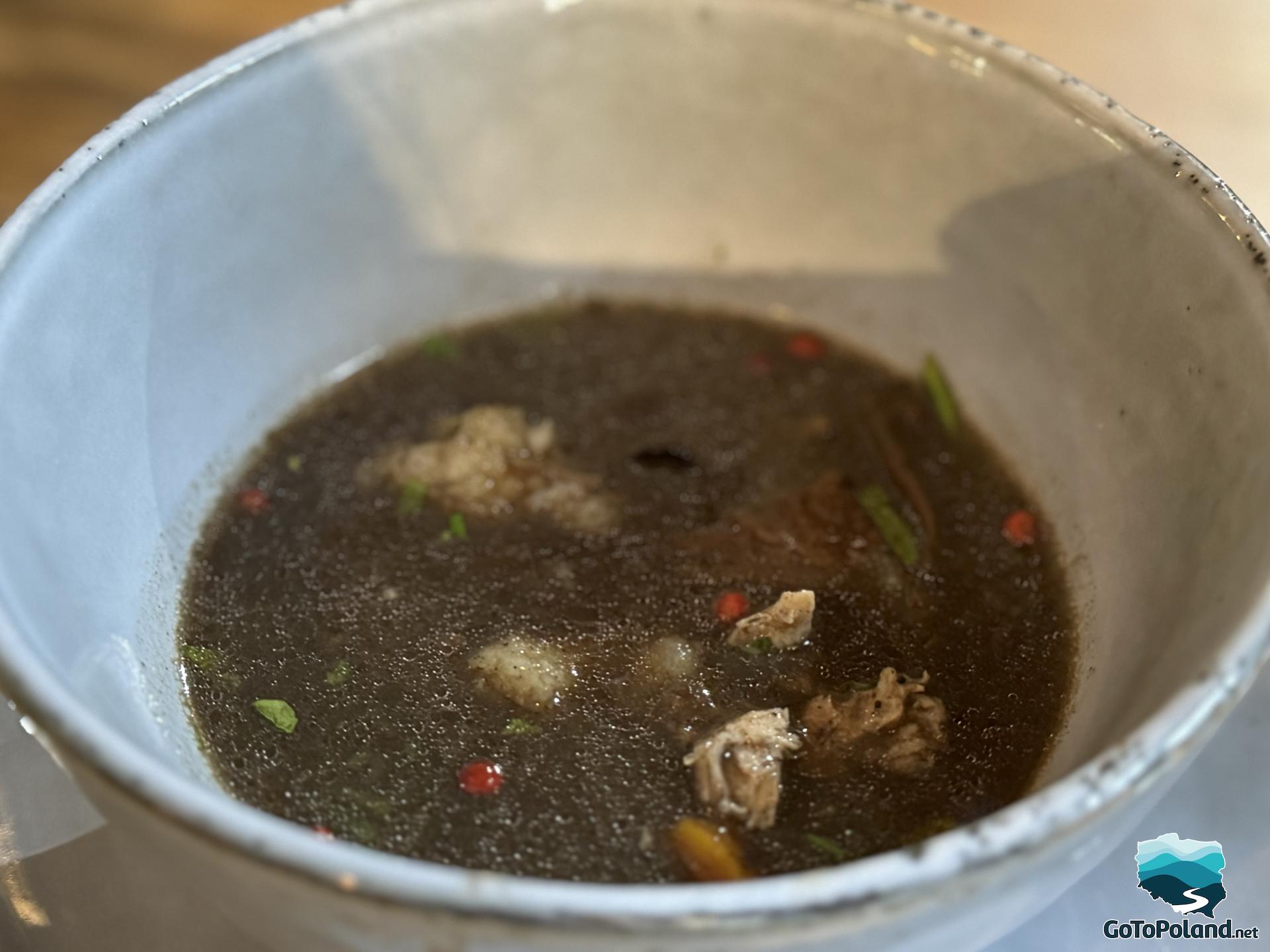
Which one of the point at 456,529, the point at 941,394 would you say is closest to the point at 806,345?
the point at 941,394

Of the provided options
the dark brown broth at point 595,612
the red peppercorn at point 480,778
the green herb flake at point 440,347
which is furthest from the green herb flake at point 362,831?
the green herb flake at point 440,347

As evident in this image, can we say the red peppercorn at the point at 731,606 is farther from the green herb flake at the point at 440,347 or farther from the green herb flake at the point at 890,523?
the green herb flake at the point at 440,347

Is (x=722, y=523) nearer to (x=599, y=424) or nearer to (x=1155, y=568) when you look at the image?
(x=599, y=424)

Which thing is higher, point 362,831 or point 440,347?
point 440,347

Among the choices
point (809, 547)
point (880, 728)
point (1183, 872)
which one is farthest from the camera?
point (809, 547)

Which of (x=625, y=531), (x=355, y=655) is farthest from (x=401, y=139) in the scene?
(x=355, y=655)

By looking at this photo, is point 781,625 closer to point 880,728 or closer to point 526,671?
point 880,728
